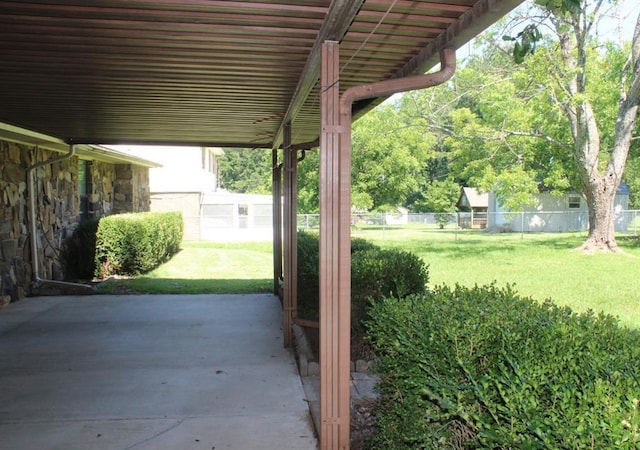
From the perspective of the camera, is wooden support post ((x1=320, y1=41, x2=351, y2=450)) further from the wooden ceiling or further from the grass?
the grass

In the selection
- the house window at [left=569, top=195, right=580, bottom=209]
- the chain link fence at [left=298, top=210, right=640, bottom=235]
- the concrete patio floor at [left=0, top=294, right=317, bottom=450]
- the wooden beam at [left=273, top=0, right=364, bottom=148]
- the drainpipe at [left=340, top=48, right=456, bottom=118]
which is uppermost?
the wooden beam at [left=273, top=0, right=364, bottom=148]

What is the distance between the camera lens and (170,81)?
14.0 feet

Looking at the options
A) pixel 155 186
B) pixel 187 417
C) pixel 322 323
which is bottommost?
pixel 187 417

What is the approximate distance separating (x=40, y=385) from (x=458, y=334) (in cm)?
374

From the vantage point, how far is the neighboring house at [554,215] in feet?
93.6

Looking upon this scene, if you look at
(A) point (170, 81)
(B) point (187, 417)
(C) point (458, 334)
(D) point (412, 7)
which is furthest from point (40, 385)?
(D) point (412, 7)

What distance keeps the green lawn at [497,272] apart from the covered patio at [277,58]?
206 inches

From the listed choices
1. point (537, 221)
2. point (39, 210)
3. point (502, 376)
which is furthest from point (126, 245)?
Answer: point (537, 221)

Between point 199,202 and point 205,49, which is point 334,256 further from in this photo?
point 199,202

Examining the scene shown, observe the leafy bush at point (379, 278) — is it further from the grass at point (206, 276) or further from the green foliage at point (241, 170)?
the green foliage at point (241, 170)

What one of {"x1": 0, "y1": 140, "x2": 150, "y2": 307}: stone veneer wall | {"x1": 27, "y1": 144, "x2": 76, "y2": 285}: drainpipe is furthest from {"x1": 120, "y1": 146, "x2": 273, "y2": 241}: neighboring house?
{"x1": 27, "y1": 144, "x2": 76, "y2": 285}: drainpipe

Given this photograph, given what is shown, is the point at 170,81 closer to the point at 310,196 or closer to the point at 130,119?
the point at 130,119

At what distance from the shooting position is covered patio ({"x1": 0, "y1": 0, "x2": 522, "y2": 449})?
2.76 m

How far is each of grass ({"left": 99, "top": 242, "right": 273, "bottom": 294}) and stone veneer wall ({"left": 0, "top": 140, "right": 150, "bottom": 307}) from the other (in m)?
1.21
